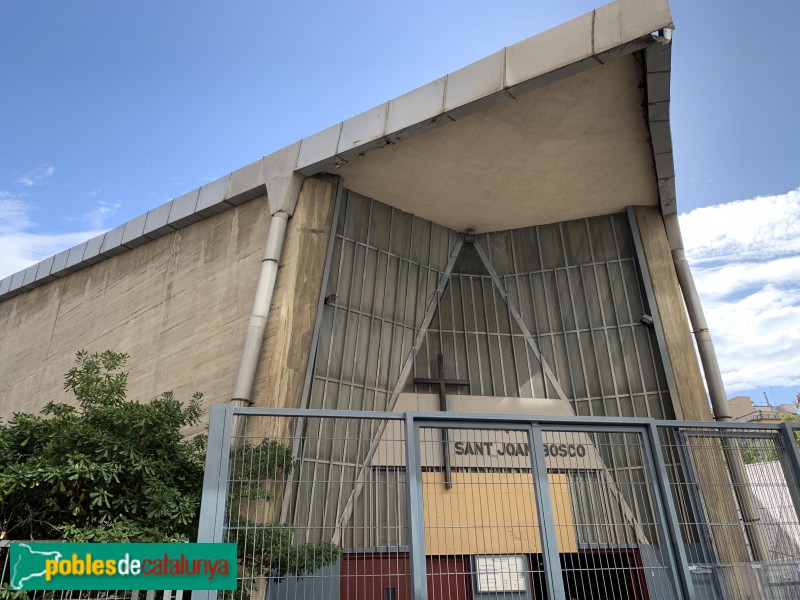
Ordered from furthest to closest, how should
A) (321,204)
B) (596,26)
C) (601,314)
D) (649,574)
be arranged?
(601,314)
(321,204)
(596,26)
(649,574)

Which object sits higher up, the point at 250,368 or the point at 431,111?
the point at 431,111

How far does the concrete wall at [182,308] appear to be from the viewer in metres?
12.9

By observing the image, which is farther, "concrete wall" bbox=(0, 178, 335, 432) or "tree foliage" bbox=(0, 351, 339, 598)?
"concrete wall" bbox=(0, 178, 335, 432)

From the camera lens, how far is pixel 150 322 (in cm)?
1516

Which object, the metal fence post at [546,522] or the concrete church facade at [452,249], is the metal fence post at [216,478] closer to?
the metal fence post at [546,522]

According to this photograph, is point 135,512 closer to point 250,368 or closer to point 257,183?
point 250,368

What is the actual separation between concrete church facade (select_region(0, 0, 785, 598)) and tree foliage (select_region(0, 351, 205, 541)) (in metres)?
3.24

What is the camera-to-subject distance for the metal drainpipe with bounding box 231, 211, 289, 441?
11.8 m

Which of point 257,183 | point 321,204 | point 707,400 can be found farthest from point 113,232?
point 707,400

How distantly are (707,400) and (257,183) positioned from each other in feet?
38.1

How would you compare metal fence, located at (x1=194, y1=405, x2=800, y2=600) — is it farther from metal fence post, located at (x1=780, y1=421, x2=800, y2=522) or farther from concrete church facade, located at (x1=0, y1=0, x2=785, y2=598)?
concrete church facade, located at (x1=0, y1=0, x2=785, y2=598)

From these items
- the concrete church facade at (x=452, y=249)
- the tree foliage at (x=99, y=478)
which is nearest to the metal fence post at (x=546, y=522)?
the tree foliage at (x=99, y=478)

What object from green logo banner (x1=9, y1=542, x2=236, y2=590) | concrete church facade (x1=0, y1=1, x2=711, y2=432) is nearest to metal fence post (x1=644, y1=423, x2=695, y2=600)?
green logo banner (x1=9, y1=542, x2=236, y2=590)

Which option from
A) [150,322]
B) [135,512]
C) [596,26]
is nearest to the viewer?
[135,512]
